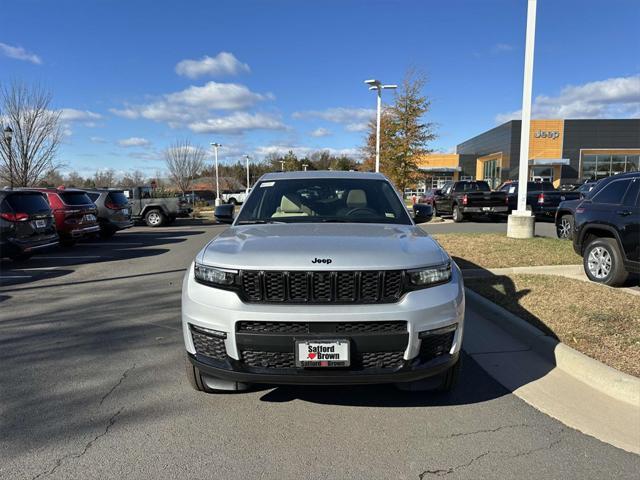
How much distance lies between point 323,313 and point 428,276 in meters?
0.77

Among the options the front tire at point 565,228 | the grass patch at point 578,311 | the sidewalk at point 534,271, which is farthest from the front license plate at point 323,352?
the front tire at point 565,228

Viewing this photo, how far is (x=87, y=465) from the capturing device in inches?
106

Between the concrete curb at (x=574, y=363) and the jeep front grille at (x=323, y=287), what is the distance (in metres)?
2.03

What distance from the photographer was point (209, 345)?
302 centimetres

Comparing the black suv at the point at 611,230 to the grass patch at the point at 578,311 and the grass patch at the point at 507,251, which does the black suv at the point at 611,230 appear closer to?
the grass patch at the point at 578,311

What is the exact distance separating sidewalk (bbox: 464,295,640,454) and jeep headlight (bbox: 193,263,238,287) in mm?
2422

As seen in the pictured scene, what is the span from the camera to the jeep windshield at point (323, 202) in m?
4.33

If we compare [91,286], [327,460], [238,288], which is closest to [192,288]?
[238,288]

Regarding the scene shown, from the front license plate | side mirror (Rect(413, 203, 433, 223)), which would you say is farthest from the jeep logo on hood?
side mirror (Rect(413, 203, 433, 223))

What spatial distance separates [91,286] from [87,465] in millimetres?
5650

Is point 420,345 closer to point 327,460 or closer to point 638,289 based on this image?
point 327,460

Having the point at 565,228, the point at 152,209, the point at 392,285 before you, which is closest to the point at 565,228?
the point at 565,228

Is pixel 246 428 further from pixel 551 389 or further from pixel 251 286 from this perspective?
pixel 551 389

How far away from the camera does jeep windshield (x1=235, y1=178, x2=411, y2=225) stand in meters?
4.33
